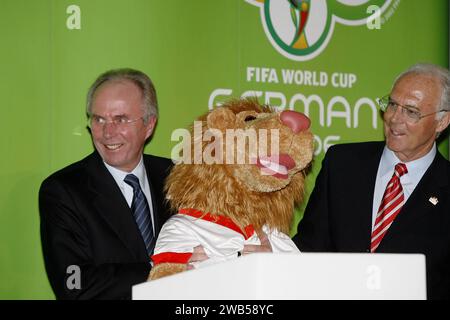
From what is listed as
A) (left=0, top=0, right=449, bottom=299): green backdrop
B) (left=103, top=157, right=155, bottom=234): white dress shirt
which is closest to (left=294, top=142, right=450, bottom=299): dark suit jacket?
(left=0, top=0, right=449, bottom=299): green backdrop

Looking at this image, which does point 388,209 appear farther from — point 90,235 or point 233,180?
point 90,235

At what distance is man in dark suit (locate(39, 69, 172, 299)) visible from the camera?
103 inches

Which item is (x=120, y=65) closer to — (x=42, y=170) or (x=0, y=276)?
(x=42, y=170)

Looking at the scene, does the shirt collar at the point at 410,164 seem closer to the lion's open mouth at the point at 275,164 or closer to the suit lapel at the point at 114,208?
the lion's open mouth at the point at 275,164

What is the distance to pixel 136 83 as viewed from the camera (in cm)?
293

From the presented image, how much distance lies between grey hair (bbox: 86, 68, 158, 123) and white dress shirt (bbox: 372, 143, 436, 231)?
1071 mm

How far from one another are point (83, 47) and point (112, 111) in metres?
0.46

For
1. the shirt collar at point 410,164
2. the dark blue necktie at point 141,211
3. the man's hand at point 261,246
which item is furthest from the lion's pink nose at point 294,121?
the shirt collar at point 410,164

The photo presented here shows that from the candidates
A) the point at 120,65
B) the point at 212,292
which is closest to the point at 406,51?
the point at 120,65

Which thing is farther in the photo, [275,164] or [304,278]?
[275,164]

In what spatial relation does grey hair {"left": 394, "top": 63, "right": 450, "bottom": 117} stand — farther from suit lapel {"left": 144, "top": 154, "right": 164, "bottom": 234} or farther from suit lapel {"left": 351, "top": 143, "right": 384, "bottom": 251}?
suit lapel {"left": 144, "top": 154, "right": 164, "bottom": 234}

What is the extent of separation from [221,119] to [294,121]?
0.27 m

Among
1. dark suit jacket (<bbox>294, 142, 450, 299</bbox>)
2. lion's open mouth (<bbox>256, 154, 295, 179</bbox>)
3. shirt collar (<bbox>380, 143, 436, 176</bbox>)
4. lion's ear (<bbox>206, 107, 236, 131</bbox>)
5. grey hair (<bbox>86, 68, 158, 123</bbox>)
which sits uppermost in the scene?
grey hair (<bbox>86, 68, 158, 123</bbox>)

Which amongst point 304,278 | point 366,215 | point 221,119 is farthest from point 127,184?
point 304,278
